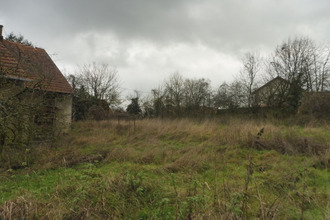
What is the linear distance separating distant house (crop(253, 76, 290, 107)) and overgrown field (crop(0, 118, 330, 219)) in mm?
12896

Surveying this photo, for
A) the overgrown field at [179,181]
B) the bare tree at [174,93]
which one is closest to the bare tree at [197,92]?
the bare tree at [174,93]

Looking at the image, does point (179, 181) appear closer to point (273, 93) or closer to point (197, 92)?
point (273, 93)

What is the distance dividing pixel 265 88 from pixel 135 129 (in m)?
17.6

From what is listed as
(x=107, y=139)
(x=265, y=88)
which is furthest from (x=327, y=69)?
(x=107, y=139)

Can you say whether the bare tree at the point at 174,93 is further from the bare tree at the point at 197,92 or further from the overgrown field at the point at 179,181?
the overgrown field at the point at 179,181

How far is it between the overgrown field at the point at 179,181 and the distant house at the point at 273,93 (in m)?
12.9

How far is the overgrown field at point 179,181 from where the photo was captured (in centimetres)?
271

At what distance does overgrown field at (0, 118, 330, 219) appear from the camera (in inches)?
107

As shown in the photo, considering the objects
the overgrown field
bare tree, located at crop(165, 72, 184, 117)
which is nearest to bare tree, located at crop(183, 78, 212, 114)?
bare tree, located at crop(165, 72, 184, 117)

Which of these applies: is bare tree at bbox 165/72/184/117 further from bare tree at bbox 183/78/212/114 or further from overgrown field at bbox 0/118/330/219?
overgrown field at bbox 0/118/330/219

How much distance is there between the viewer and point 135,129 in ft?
39.5

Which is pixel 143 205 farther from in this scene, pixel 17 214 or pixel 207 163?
pixel 207 163

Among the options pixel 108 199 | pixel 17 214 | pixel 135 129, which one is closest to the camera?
pixel 17 214

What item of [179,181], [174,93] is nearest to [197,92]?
[174,93]
